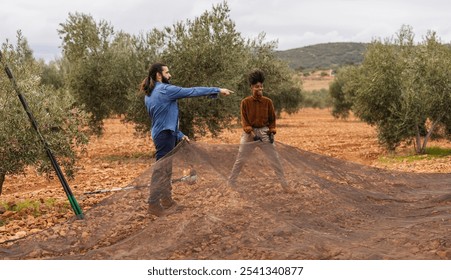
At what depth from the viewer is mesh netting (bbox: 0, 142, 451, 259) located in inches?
213

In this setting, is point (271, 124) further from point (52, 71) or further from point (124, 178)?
point (52, 71)

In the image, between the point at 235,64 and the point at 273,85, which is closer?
the point at 235,64

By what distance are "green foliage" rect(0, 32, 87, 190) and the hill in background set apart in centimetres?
10657

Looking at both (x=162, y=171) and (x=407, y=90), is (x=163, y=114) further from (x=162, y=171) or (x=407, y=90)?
(x=407, y=90)

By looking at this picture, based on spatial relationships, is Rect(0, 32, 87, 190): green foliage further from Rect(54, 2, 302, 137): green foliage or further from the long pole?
Rect(54, 2, 302, 137): green foliage

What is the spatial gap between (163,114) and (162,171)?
0.88 meters

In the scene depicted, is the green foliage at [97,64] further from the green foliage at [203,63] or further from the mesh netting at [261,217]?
the mesh netting at [261,217]

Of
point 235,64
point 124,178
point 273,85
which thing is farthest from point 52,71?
point 124,178

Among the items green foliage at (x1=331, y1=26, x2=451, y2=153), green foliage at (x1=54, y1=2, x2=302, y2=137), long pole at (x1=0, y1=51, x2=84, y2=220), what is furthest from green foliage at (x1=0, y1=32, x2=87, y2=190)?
green foliage at (x1=331, y1=26, x2=451, y2=153)

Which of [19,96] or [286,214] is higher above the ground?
[19,96]

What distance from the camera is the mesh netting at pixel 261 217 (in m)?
5.42

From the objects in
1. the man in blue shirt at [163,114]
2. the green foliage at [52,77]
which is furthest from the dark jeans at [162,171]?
the green foliage at [52,77]

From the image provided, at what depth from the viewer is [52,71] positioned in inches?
1558

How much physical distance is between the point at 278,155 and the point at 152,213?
1.99m
